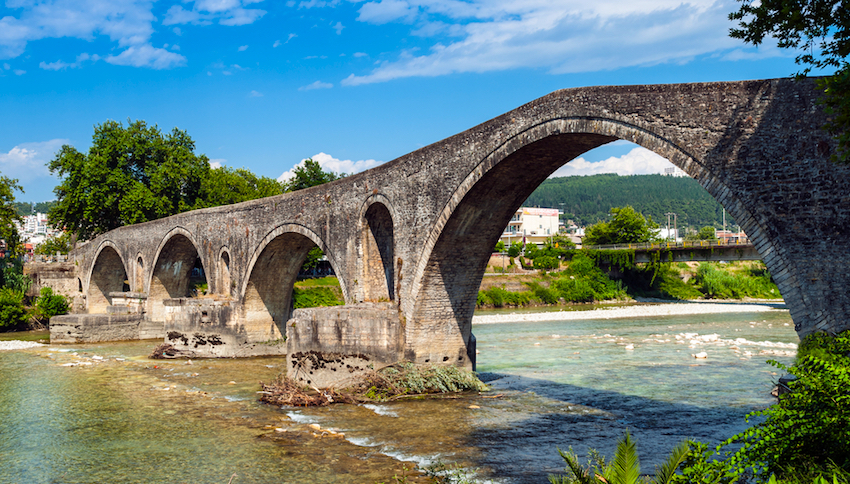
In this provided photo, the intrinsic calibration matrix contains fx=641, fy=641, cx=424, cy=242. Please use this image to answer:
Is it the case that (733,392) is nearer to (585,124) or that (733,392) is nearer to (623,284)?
(585,124)

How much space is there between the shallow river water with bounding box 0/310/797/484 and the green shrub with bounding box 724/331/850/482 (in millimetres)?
2903

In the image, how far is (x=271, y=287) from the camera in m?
22.0

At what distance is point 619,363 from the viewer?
16719 mm

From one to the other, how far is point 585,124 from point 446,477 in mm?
5671

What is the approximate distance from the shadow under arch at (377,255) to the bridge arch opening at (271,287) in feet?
16.1

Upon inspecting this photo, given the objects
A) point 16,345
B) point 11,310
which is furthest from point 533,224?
point 16,345

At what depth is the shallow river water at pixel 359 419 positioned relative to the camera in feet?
29.1

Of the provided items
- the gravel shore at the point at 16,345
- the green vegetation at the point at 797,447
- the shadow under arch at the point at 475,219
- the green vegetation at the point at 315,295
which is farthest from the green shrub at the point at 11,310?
the green vegetation at the point at 797,447

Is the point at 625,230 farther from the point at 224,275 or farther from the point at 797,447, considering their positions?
the point at 797,447

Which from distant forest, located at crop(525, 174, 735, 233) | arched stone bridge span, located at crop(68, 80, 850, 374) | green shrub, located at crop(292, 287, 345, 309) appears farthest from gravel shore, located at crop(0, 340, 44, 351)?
distant forest, located at crop(525, 174, 735, 233)

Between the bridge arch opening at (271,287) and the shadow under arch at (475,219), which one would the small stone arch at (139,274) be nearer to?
the bridge arch opening at (271,287)

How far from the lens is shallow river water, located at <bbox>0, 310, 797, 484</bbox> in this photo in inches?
349

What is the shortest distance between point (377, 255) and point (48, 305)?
22.3 meters

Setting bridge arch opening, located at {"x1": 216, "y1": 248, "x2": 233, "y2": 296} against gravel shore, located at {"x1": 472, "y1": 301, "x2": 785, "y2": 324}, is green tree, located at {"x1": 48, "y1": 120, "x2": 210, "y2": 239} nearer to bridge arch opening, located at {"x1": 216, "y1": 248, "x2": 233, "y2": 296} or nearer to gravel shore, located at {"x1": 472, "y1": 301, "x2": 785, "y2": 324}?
bridge arch opening, located at {"x1": 216, "y1": 248, "x2": 233, "y2": 296}
